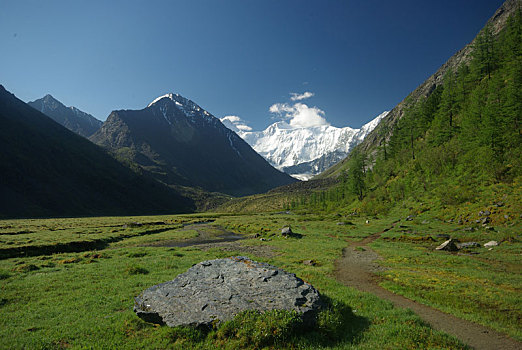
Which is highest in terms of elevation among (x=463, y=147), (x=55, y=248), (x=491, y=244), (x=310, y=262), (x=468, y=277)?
(x=463, y=147)

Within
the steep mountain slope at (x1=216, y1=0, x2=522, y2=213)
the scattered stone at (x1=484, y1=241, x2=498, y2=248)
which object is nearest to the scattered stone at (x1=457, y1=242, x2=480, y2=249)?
the scattered stone at (x1=484, y1=241, x2=498, y2=248)

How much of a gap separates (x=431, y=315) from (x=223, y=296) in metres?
12.3

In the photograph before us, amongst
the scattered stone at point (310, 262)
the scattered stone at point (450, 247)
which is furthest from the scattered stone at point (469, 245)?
the scattered stone at point (310, 262)

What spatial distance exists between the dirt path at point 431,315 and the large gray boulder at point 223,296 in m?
6.74

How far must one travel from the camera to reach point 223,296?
12383 mm

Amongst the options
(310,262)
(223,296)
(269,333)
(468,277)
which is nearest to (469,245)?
(468,277)

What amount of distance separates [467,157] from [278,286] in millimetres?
77043

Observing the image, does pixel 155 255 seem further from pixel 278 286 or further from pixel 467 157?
pixel 467 157

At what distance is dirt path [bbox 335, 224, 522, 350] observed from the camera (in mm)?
10422

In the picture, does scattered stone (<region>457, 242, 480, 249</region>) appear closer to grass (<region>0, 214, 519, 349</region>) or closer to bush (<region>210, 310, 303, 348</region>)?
grass (<region>0, 214, 519, 349</region>)

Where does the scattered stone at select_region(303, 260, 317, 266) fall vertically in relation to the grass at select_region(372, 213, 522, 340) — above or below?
below

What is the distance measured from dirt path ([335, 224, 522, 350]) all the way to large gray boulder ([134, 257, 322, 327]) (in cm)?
674

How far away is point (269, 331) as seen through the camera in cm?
1006

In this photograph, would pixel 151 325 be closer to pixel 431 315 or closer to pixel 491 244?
pixel 431 315
